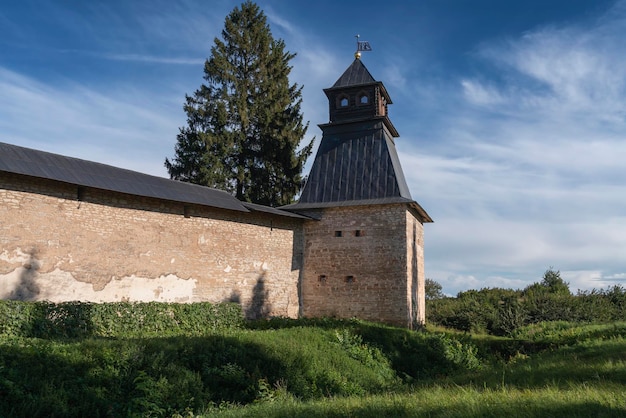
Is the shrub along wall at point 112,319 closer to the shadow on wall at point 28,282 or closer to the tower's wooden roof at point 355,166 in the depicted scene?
the shadow on wall at point 28,282

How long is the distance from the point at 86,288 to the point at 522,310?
16.2 meters

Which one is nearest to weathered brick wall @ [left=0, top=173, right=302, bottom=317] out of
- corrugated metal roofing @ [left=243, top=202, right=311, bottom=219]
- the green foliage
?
corrugated metal roofing @ [left=243, top=202, right=311, bottom=219]

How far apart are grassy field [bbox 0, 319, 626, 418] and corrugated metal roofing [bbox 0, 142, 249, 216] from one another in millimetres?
3526

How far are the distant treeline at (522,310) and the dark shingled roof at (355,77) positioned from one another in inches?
389

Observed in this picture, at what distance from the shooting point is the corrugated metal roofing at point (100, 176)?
9812 millimetres

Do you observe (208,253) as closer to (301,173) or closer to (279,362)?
(279,362)

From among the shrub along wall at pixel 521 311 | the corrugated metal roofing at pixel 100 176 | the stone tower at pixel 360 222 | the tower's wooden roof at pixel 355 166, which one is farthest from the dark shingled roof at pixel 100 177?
the shrub along wall at pixel 521 311

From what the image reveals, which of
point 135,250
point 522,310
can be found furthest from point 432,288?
point 135,250

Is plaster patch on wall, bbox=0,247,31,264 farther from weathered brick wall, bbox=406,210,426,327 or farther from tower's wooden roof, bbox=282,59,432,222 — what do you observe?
weathered brick wall, bbox=406,210,426,327

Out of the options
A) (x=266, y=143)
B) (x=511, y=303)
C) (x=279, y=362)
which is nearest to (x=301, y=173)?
(x=266, y=143)

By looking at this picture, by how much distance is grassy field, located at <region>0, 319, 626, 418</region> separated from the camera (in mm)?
4938

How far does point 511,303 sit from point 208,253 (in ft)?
42.5

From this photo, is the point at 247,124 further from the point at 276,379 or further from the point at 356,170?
the point at 276,379

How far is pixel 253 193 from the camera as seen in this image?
21453 millimetres
